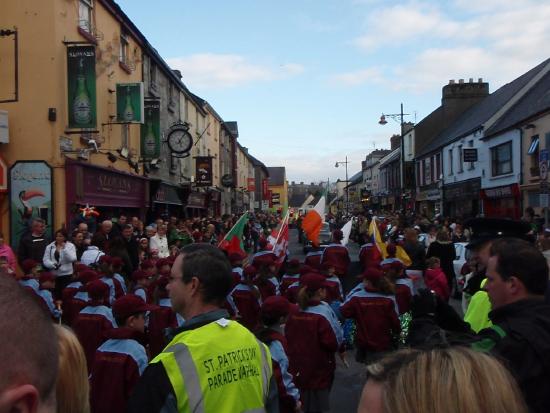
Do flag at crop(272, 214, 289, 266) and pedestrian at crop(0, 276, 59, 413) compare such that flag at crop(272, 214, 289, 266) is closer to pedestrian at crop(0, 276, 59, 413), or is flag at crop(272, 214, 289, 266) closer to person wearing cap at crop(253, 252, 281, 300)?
person wearing cap at crop(253, 252, 281, 300)

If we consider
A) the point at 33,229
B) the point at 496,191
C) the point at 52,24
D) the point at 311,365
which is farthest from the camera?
the point at 496,191

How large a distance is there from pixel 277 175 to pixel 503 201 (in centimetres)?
9385

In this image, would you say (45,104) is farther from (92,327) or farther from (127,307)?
(127,307)

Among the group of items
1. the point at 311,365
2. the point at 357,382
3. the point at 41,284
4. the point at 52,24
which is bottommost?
the point at 357,382

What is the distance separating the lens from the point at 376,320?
22.1ft

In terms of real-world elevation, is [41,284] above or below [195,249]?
below

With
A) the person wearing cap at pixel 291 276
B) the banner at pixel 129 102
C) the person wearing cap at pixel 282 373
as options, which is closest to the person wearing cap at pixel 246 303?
the person wearing cap at pixel 291 276

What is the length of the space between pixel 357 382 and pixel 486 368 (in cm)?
674

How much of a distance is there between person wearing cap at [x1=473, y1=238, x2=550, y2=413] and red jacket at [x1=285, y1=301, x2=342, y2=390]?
9.61 feet

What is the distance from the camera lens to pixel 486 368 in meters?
1.38

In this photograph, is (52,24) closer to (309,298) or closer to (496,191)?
(309,298)

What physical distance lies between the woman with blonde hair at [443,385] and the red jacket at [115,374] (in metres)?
3.13

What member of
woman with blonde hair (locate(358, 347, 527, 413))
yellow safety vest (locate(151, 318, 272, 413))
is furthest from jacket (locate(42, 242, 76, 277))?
woman with blonde hair (locate(358, 347, 527, 413))

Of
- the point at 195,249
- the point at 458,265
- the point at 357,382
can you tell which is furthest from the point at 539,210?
the point at 195,249
